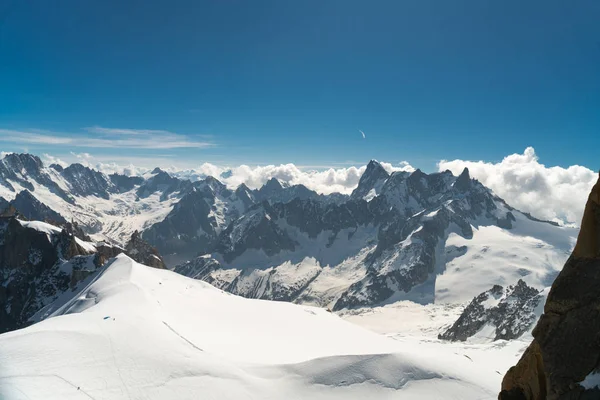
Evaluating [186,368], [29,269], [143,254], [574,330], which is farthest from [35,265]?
[574,330]

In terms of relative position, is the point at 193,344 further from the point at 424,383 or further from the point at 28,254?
the point at 28,254

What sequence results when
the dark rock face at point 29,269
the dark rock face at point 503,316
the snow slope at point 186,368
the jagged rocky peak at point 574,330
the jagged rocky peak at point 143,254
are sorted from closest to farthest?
1. the jagged rocky peak at point 574,330
2. the snow slope at point 186,368
3. the dark rock face at point 29,269
4. the dark rock face at point 503,316
5. the jagged rocky peak at point 143,254

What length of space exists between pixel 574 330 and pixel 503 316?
574 ft

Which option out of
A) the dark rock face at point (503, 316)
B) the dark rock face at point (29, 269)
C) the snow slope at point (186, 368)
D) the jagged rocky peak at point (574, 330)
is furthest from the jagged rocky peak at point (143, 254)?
the jagged rocky peak at point (574, 330)

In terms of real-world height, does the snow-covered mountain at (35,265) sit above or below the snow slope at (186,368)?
below

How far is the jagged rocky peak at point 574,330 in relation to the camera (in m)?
14.5

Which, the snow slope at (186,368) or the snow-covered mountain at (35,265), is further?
the snow-covered mountain at (35,265)

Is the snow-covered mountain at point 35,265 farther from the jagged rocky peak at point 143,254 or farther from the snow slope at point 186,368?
the snow slope at point 186,368

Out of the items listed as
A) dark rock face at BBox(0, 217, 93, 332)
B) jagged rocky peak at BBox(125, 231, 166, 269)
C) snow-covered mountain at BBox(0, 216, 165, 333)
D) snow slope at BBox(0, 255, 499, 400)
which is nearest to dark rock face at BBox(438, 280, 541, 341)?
snow slope at BBox(0, 255, 499, 400)

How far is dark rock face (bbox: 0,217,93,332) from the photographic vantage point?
13188 cm

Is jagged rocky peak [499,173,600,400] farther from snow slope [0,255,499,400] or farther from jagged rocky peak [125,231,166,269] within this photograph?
jagged rocky peak [125,231,166,269]

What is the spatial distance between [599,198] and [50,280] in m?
164

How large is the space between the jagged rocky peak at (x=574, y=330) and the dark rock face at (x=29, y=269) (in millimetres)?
146527

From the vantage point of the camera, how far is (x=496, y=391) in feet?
88.6
